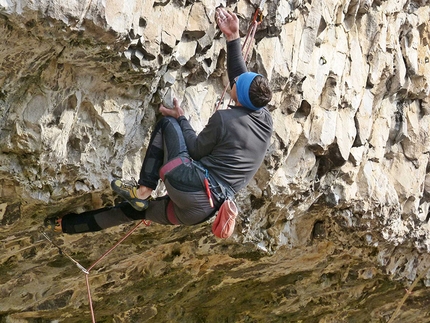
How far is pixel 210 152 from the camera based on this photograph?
437cm

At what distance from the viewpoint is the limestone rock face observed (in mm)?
4176

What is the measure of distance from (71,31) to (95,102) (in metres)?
0.78

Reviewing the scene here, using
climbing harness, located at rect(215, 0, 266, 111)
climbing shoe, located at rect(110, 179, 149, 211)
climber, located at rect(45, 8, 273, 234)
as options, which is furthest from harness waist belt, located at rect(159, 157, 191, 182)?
climbing harness, located at rect(215, 0, 266, 111)

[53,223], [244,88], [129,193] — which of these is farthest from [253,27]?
[53,223]

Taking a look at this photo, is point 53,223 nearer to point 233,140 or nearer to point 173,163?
point 173,163

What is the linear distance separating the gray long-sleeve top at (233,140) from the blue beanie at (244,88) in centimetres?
6

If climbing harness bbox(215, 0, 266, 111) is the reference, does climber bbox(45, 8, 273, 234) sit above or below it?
below

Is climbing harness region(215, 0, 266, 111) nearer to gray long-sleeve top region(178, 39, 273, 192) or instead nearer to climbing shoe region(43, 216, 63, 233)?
gray long-sleeve top region(178, 39, 273, 192)

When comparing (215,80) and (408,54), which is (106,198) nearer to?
(215,80)

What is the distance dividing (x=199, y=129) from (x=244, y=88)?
922 millimetres

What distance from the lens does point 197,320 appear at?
909cm

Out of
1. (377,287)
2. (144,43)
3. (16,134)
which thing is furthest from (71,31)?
(377,287)

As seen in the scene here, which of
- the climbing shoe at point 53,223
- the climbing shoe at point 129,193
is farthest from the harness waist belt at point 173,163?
the climbing shoe at point 53,223

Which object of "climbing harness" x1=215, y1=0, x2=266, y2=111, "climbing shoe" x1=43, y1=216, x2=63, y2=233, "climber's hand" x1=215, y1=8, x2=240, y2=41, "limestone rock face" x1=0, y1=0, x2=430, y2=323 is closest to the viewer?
"limestone rock face" x1=0, y1=0, x2=430, y2=323
